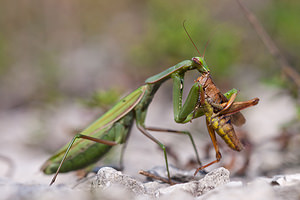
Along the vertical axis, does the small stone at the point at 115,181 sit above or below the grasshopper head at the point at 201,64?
below

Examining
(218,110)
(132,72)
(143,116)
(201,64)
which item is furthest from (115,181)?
(132,72)

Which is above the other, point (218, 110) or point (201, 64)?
point (201, 64)

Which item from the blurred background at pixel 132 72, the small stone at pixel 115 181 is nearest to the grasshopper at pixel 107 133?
the blurred background at pixel 132 72

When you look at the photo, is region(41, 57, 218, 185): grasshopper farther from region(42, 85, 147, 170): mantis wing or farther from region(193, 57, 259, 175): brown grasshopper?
region(193, 57, 259, 175): brown grasshopper

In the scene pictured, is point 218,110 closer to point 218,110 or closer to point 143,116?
point 218,110

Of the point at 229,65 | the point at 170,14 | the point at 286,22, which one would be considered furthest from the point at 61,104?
the point at 286,22

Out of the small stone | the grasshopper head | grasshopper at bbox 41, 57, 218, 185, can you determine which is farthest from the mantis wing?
the small stone

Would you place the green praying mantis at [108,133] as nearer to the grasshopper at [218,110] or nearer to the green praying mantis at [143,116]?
the green praying mantis at [143,116]
